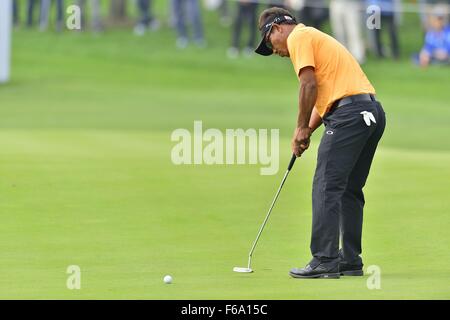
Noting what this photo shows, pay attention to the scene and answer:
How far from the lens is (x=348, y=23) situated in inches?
1166

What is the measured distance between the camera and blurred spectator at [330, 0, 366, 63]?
96.9 ft

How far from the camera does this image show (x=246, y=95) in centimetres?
2866

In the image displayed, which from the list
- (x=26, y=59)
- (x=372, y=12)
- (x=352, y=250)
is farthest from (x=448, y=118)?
(x=352, y=250)

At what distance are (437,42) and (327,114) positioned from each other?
2106 centimetres

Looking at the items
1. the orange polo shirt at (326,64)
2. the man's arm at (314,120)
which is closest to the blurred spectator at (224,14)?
the man's arm at (314,120)

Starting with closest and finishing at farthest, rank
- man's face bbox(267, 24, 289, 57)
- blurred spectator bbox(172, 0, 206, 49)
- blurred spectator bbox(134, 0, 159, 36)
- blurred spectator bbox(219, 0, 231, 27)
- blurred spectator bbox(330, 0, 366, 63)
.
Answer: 1. man's face bbox(267, 24, 289, 57)
2. blurred spectator bbox(330, 0, 366, 63)
3. blurred spectator bbox(172, 0, 206, 49)
4. blurred spectator bbox(134, 0, 159, 36)
5. blurred spectator bbox(219, 0, 231, 27)

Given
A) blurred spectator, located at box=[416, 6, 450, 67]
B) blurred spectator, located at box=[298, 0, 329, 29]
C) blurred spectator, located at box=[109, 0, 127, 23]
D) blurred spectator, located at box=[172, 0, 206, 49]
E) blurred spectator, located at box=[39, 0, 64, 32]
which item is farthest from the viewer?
blurred spectator, located at box=[109, 0, 127, 23]

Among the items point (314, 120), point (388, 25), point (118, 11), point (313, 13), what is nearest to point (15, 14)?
point (118, 11)

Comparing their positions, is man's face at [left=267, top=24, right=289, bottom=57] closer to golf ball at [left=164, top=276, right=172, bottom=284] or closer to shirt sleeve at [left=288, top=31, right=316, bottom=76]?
shirt sleeve at [left=288, top=31, right=316, bottom=76]

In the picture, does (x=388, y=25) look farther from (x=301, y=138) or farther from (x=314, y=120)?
(x=301, y=138)

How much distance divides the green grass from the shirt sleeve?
160 centimetres

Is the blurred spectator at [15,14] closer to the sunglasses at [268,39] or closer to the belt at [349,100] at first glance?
the sunglasses at [268,39]

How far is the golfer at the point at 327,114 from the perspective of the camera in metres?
9.84

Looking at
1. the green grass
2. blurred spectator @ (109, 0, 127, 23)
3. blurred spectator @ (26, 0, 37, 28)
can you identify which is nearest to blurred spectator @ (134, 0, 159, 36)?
blurred spectator @ (109, 0, 127, 23)
